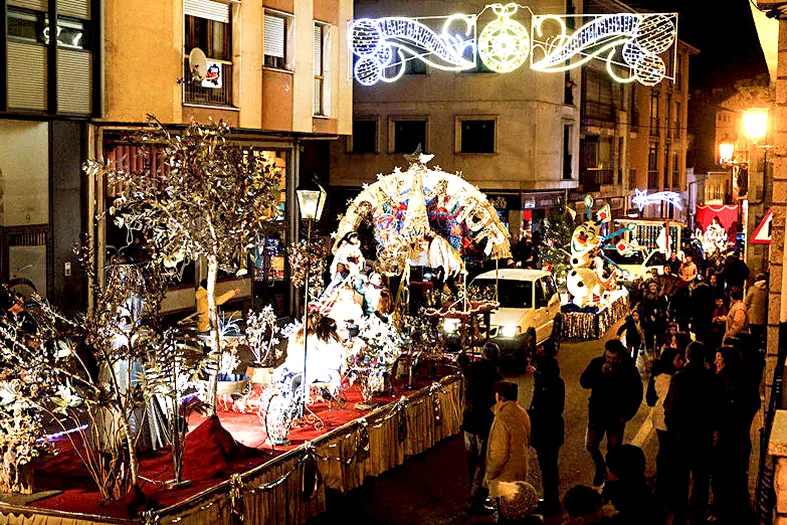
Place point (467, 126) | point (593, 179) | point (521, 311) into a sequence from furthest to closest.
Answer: point (593, 179) → point (467, 126) → point (521, 311)

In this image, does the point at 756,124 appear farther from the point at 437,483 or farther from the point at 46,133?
the point at 46,133

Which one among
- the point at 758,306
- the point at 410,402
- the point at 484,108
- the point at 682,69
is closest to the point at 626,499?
the point at 410,402

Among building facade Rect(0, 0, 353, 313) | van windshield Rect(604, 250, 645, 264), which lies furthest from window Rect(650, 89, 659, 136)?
building facade Rect(0, 0, 353, 313)

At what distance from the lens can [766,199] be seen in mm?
25891

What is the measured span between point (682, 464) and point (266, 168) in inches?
222

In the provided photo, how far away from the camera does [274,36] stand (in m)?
24.8

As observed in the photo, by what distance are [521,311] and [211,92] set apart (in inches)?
304

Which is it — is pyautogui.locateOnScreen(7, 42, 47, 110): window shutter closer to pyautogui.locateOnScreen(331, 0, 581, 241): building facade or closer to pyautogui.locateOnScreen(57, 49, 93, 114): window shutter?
pyautogui.locateOnScreen(57, 49, 93, 114): window shutter

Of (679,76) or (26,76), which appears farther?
(679,76)

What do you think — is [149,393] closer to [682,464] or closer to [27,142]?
[682,464]

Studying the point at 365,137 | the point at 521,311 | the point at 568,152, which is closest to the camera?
the point at 521,311

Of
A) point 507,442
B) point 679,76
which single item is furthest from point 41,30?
point 679,76

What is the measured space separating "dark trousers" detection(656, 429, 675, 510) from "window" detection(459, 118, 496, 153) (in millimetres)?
28869

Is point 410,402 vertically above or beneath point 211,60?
beneath
